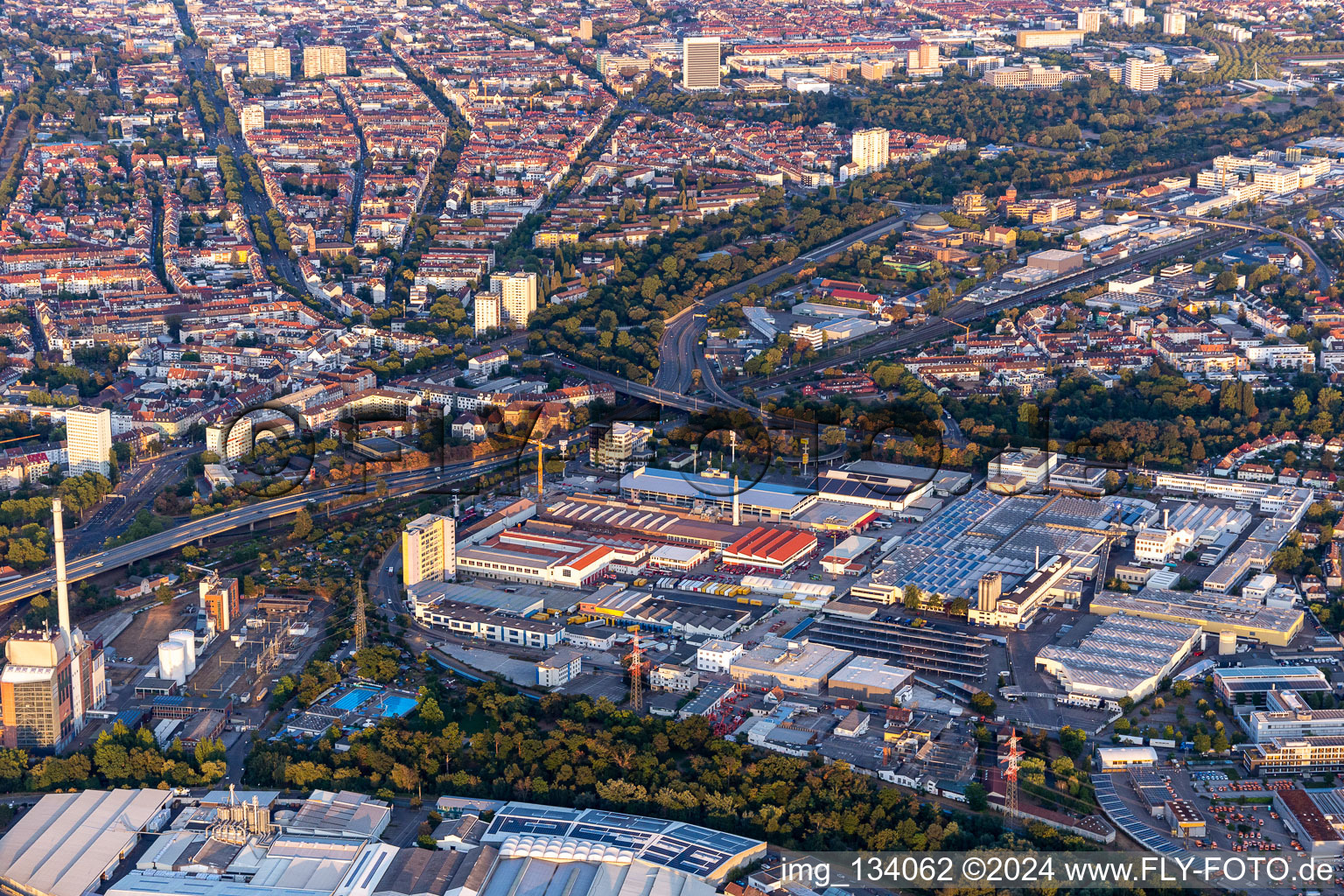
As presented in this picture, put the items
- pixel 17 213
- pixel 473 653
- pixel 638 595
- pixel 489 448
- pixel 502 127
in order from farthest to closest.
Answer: pixel 502 127
pixel 17 213
pixel 489 448
pixel 638 595
pixel 473 653

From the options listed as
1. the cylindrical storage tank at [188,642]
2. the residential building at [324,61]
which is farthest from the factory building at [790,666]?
the residential building at [324,61]

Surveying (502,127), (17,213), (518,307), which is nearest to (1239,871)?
(518,307)

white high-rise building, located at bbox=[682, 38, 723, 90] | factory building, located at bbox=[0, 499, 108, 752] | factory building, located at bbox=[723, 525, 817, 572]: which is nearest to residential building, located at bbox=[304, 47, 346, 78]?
white high-rise building, located at bbox=[682, 38, 723, 90]

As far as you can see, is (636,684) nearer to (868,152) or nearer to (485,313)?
(485,313)

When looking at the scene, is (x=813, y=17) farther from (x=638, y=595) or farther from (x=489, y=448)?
(x=638, y=595)

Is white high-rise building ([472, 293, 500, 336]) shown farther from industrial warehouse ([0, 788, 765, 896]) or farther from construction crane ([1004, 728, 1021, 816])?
construction crane ([1004, 728, 1021, 816])

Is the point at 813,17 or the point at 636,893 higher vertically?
the point at 813,17

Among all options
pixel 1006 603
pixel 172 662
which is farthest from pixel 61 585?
pixel 1006 603

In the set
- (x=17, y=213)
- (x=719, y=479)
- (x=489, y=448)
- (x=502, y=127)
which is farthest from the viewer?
(x=502, y=127)
